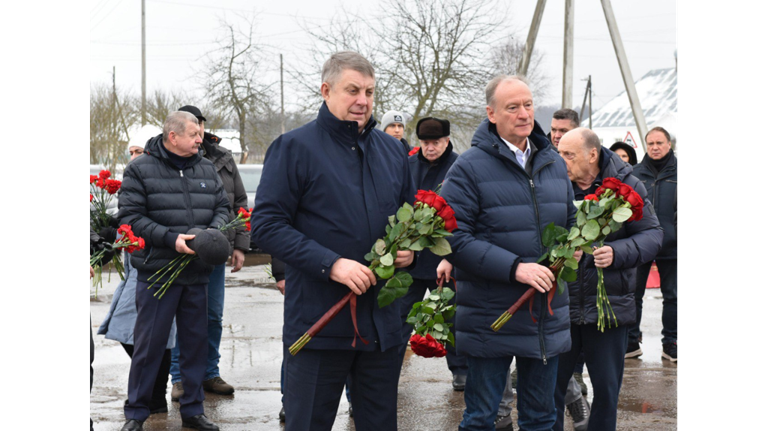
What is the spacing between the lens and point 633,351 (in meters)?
7.48

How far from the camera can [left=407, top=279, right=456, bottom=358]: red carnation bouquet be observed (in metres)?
3.84

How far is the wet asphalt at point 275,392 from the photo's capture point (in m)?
5.48

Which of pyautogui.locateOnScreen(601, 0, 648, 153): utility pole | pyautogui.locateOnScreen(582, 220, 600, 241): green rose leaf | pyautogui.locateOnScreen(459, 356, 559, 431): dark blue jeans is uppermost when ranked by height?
pyautogui.locateOnScreen(601, 0, 648, 153): utility pole

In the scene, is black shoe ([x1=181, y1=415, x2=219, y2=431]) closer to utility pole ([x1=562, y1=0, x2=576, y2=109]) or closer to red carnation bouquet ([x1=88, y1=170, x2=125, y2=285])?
red carnation bouquet ([x1=88, y1=170, x2=125, y2=285])

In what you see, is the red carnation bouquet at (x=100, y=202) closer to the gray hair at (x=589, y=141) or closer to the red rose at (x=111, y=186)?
the red rose at (x=111, y=186)

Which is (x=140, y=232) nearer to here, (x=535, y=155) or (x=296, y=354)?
(x=296, y=354)

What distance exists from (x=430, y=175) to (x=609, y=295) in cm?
212

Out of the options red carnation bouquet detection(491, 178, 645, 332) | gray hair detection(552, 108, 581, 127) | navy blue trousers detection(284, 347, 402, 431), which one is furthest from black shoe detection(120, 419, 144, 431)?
gray hair detection(552, 108, 581, 127)

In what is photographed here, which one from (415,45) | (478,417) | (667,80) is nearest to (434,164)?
(478,417)

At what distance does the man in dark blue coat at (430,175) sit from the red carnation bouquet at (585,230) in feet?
→ 7.18

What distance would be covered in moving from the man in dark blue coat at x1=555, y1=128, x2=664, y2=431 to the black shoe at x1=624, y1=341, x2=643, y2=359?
3118 millimetres

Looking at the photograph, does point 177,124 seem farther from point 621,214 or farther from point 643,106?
point 643,106

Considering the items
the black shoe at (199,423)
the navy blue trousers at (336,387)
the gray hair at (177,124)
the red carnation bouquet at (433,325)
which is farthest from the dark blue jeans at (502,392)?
the gray hair at (177,124)

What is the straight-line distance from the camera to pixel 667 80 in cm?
5712
